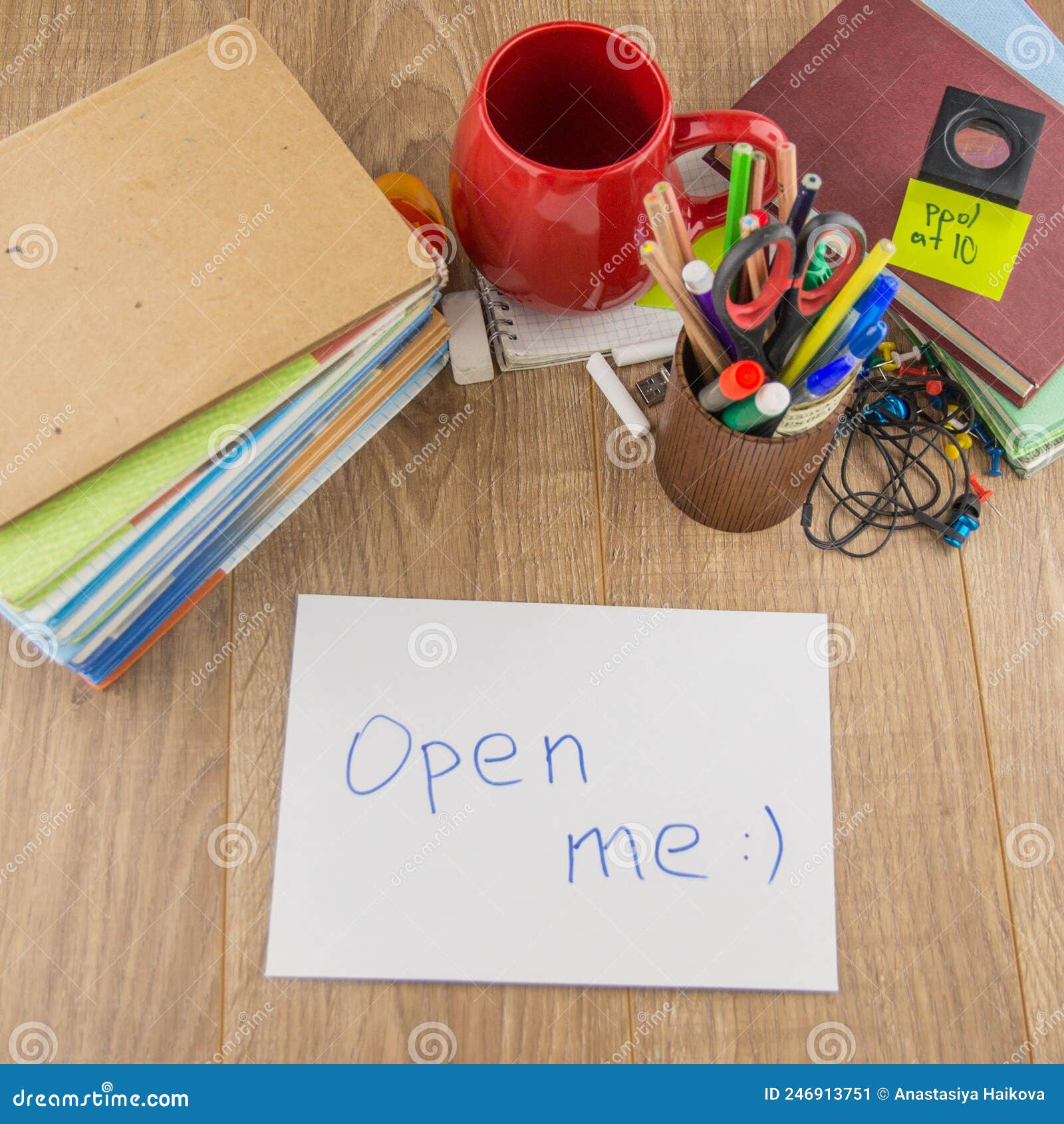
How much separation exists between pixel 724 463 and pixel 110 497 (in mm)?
349

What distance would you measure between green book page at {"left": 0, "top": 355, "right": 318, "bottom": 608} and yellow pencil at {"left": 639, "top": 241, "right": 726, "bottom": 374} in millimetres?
214

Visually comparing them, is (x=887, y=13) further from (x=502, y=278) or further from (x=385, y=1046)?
(x=385, y=1046)

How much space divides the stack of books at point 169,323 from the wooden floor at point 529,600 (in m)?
0.06

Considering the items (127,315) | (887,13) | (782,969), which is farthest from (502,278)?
(782,969)

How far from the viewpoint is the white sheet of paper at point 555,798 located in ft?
1.94

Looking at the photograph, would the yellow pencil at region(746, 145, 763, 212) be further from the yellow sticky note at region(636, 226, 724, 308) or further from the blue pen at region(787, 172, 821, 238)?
the yellow sticky note at region(636, 226, 724, 308)

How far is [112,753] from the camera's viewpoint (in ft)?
2.02

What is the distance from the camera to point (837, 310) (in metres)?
0.50

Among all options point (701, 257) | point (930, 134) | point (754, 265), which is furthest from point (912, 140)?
point (754, 265)

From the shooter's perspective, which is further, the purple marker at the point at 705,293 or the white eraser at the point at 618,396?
the white eraser at the point at 618,396

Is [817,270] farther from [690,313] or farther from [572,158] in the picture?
[572,158]

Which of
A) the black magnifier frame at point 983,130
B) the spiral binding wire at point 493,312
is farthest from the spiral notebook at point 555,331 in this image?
the black magnifier frame at point 983,130

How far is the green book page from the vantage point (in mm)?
521

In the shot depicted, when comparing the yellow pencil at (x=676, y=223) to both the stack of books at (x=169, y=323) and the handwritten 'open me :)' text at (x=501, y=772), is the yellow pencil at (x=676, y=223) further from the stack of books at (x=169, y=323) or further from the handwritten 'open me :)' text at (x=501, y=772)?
the handwritten 'open me :)' text at (x=501, y=772)
